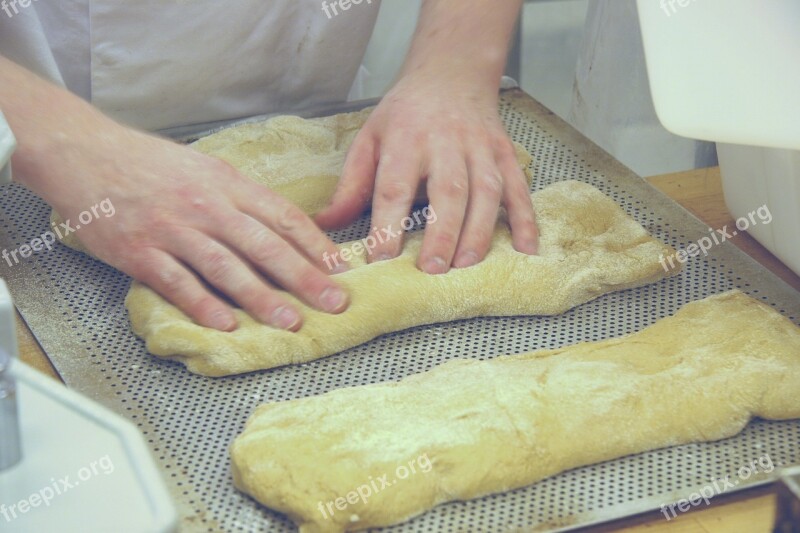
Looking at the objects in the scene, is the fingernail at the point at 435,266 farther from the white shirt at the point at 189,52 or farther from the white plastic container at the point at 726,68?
the white shirt at the point at 189,52

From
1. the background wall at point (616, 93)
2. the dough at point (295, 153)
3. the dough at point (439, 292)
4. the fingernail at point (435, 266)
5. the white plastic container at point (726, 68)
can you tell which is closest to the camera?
the white plastic container at point (726, 68)

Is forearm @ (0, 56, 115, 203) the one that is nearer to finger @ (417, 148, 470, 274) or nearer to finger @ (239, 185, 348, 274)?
finger @ (239, 185, 348, 274)

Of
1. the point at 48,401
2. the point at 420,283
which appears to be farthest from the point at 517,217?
the point at 48,401

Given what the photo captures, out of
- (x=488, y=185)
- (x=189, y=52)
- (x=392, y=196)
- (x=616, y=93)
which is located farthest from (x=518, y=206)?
(x=616, y=93)

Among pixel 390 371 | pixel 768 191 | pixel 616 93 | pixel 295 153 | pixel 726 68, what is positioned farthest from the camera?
pixel 616 93

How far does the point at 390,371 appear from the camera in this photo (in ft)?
3.07

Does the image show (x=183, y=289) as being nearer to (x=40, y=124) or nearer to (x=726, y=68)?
(x=40, y=124)

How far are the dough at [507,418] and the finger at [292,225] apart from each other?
0.19m

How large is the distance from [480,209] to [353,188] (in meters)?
0.15

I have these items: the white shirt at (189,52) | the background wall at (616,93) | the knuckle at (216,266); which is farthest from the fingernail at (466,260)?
the background wall at (616,93)

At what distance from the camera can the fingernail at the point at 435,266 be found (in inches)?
40.3

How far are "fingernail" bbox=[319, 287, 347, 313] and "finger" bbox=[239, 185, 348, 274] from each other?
6cm

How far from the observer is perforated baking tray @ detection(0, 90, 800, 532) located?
79 cm

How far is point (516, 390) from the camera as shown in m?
0.86
